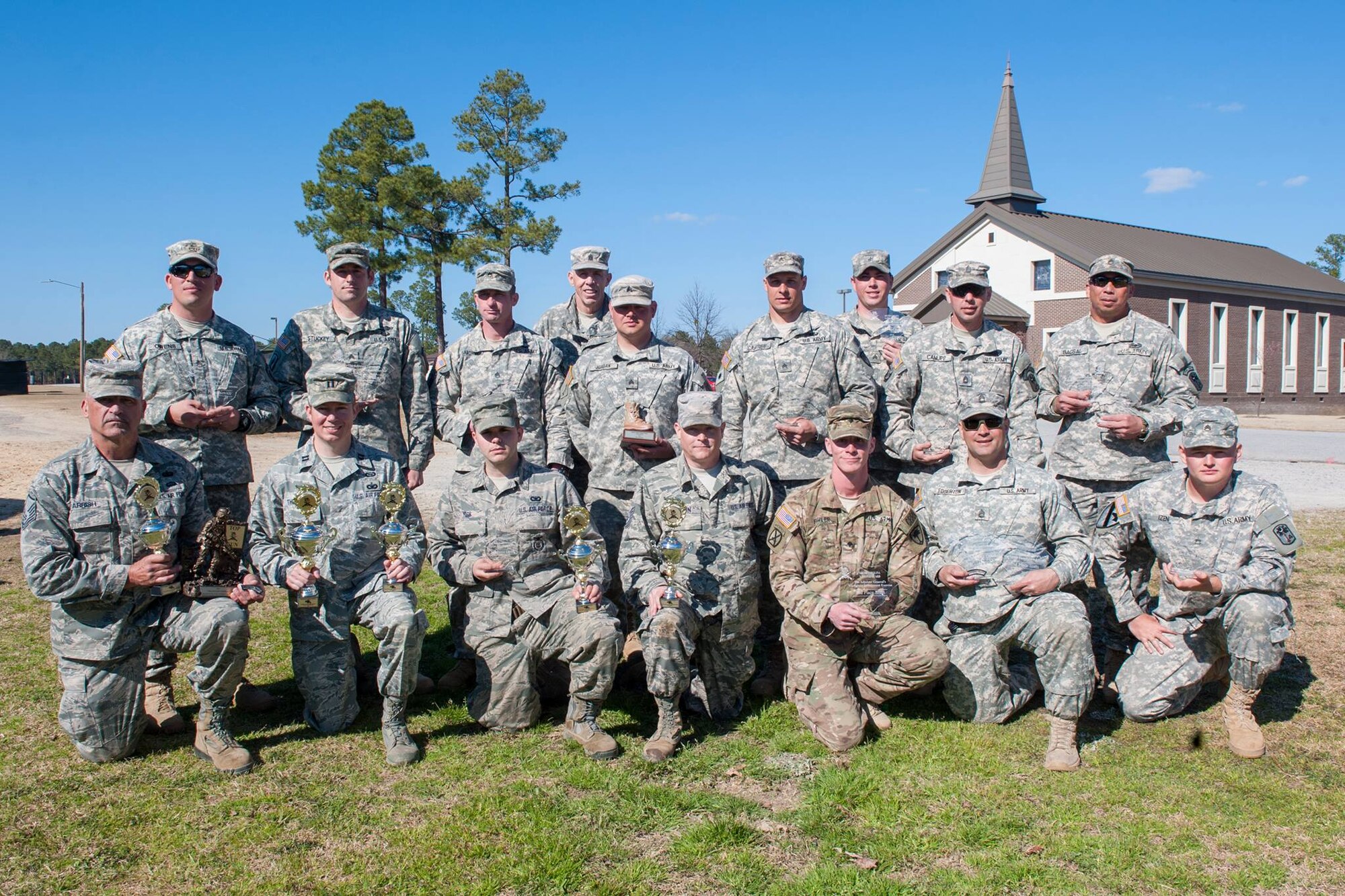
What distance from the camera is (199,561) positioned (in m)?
4.82

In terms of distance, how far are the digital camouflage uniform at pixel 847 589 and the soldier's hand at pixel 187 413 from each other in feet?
10.5

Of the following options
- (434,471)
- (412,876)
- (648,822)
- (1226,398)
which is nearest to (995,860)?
(648,822)

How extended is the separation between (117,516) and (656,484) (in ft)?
8.81

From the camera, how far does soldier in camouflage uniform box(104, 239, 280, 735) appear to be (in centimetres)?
543

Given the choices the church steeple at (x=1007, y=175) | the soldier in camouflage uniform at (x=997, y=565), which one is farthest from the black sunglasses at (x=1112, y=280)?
the church steeple at (x=1007, y=175)

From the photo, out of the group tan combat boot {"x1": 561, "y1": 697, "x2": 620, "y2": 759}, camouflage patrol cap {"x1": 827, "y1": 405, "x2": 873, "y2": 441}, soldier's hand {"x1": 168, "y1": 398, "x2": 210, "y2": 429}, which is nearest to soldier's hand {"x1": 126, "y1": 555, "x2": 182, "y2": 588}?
soldier's hand {"x1": 168, "y1": 398, "x2": 210, "y2": 429}

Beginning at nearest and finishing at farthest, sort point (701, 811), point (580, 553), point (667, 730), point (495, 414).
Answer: point (701, 811), point (667, 730), point (580, 553), point (495, 414)

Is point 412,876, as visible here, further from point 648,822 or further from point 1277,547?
point 1277,547

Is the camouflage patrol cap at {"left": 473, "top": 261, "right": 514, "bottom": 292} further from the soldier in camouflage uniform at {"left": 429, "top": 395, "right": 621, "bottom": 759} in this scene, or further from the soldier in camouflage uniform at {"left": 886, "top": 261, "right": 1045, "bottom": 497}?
the soldier in camouflage uniform at {"left": 886, "top": 261, "right": 1045, "bottom": 497}

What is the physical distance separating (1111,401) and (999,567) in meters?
1.67

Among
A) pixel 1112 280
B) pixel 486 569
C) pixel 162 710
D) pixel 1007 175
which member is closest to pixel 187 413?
pixel 162 710

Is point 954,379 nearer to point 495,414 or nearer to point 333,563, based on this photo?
point 495,414

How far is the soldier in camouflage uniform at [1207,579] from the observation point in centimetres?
476

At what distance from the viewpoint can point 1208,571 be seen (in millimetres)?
4980
